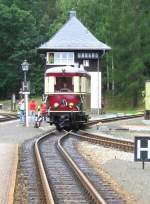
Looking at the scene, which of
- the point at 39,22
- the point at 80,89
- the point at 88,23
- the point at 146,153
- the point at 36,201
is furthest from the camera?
the point at 39,22

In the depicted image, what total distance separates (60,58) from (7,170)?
58607mm

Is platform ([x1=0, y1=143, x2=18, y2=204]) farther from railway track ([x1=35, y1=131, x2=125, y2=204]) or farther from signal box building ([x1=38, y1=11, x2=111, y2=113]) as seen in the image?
signal box building ([x1=38, y1=11, x2=111, y2=113])

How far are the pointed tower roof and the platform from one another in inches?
1955

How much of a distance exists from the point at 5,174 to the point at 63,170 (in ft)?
5.83

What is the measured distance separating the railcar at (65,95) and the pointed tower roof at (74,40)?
133 feet

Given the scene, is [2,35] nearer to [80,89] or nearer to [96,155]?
[80,89]

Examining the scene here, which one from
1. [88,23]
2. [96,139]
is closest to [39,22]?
[88,23]

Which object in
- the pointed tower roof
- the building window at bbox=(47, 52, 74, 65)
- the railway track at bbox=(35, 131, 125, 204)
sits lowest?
the railway track at bbox=(35, 131, 125, 204)

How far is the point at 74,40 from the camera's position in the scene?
254 feet

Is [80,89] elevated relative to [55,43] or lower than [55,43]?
lower

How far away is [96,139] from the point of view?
28438 millimetres

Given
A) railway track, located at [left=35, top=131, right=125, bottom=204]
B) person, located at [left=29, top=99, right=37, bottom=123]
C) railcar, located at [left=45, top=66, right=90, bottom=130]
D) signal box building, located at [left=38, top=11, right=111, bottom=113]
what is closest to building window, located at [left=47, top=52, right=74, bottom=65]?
signal box building, located at [left=38, top=11, right=111, bottom=113]

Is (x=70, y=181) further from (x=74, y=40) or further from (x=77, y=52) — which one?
(x=74, y=40)

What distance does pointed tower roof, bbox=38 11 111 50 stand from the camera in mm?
75500
